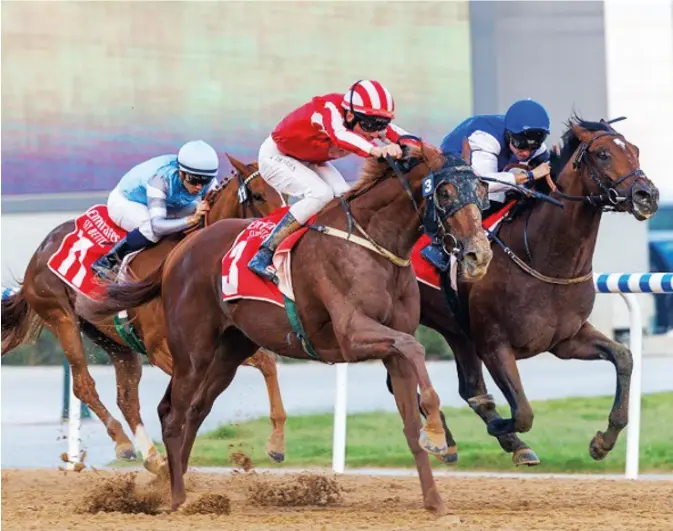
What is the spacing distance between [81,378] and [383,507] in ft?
7.87

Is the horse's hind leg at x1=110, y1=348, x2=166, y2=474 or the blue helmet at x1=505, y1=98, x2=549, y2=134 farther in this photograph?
the horse's hind leg at x1=110, y1=348, x2=166, y2=474

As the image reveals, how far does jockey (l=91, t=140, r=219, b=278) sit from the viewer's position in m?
7.63

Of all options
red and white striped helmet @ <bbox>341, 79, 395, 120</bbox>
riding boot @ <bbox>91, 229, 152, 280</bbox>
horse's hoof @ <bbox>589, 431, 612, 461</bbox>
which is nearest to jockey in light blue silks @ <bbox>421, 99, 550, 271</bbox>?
red and white striped helmet @ <bbox>341, 79, 395, 120</bbox>

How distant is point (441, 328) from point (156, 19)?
43.9 feet

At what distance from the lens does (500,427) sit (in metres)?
6.62

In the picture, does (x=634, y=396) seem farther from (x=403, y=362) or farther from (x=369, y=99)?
(x=369, y=99)

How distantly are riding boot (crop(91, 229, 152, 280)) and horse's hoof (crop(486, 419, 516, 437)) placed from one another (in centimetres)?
230

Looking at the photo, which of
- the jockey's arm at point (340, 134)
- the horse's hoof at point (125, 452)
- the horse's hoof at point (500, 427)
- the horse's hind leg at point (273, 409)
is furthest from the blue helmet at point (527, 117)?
the horse's hoof at point (125, 452)

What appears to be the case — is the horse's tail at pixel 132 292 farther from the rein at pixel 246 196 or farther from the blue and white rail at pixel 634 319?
the blue and white rail at pixel 634 319

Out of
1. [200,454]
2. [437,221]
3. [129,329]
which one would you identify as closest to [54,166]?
[200,454]

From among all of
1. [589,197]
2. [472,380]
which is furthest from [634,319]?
[589,197]

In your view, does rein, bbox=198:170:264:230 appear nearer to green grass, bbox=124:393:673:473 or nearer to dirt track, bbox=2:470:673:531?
dirt track, bbox=2:470:673:531

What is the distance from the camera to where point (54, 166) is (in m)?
20.2

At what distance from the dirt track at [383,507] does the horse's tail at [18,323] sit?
939 millimetres
